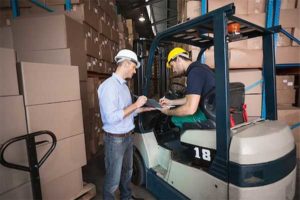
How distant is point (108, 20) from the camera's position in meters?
4.69

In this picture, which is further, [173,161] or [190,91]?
[173,161]

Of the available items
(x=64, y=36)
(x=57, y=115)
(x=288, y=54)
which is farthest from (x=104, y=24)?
(x=288, y=54)

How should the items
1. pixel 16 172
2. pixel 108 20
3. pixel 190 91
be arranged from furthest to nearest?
1. pixel 108 20
2. pixel 190 91
3. pixel 16 172

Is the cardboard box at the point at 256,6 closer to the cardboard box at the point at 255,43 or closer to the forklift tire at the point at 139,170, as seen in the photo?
the cardboard box at the point at 255,43

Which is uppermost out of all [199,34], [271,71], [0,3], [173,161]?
[0,3]

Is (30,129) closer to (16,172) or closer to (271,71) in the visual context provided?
(16,172)

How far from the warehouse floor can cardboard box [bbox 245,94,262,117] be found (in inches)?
84.6

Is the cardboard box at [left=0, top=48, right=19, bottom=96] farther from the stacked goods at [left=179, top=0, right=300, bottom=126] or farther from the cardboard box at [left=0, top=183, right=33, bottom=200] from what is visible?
the stacked goods at [left=179, top=0, right=300, bottom=126]

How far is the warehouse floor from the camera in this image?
269 cm

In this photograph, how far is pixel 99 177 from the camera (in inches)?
125

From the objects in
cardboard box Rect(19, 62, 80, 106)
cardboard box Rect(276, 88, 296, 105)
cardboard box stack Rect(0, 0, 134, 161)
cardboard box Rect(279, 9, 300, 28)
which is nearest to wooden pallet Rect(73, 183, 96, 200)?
cardboard box stack Rect(0, 0, 134, 161)

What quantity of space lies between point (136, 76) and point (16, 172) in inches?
77.6

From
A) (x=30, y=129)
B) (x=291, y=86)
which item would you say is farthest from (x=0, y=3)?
(x=291, y=86)

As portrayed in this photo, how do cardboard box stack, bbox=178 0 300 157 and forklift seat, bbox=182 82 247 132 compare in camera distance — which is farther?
cardboard box stack, bbox=178 0 300 157
